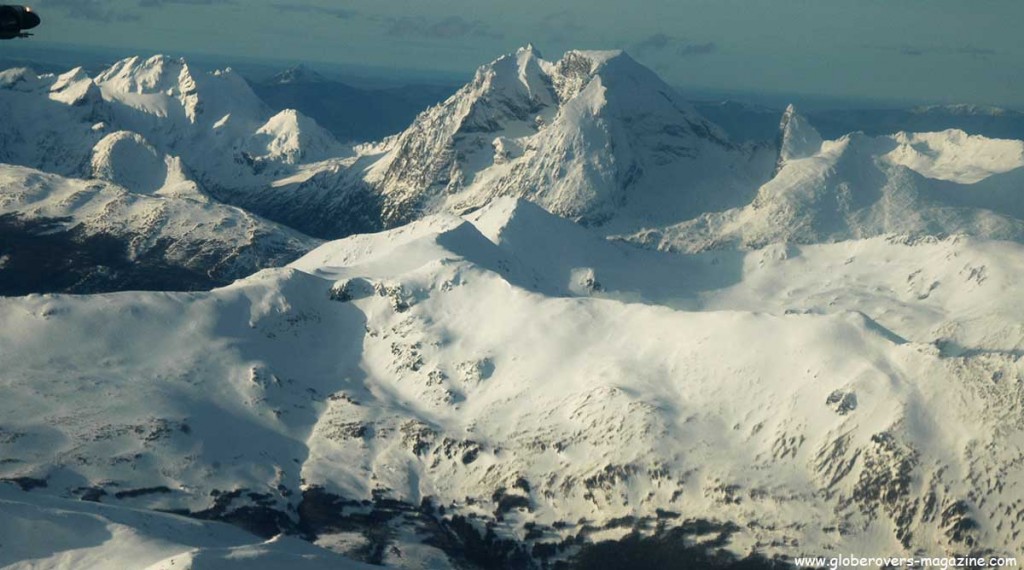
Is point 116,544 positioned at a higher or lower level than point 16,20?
lower

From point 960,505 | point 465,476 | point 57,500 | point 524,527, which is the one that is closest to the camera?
point 57,500

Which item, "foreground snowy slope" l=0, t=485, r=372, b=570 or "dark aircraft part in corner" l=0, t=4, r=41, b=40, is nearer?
"dark aircraft part in corner" l=0, t=4, r=41, b=40

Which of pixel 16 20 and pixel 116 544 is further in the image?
pixel 116 544

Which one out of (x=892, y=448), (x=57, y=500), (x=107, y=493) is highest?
(x=892, y=448)

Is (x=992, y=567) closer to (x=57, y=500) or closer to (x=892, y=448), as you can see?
(x=892, y=448)

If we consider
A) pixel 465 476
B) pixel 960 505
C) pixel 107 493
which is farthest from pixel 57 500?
pixel 960 505

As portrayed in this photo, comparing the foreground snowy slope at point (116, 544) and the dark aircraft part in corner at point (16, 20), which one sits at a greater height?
the dark aircraft part in corner at point (16, 20)

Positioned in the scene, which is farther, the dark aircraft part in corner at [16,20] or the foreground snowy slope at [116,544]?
the foreground snowy slope at [116,544]

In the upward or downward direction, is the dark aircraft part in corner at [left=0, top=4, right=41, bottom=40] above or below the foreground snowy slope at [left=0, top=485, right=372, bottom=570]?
above
